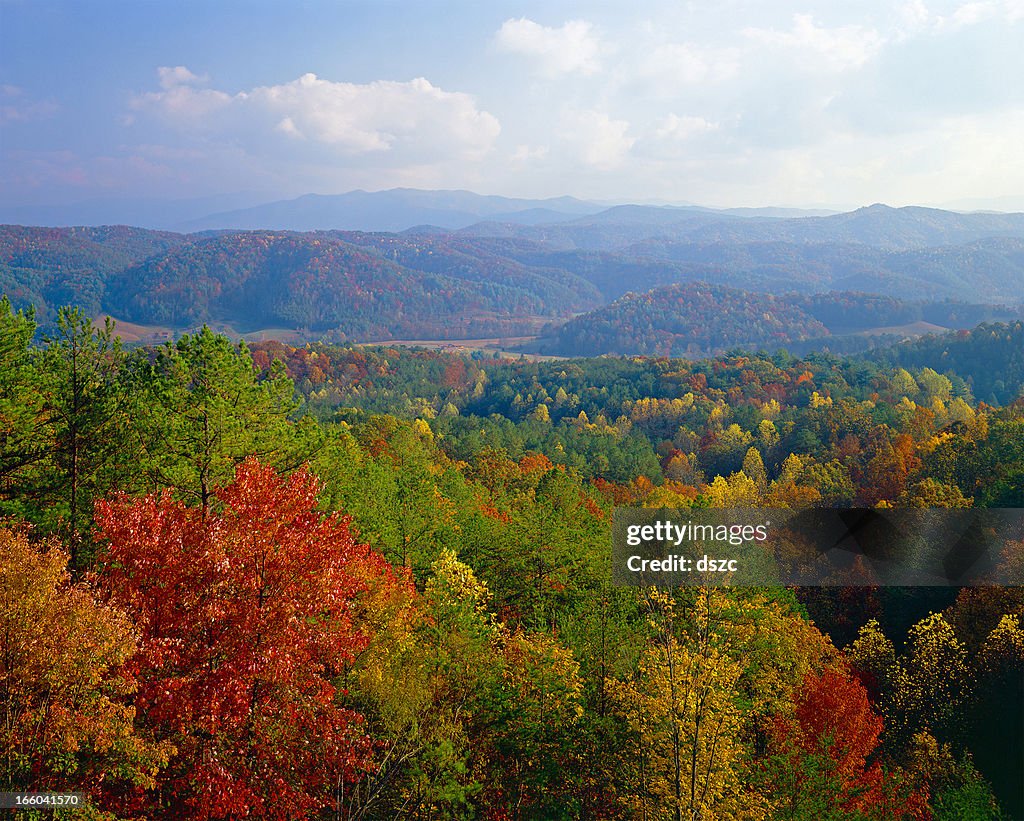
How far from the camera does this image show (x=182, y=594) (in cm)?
1374

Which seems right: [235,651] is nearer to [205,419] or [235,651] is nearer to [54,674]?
[54,674]

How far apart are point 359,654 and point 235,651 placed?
12.3 feet

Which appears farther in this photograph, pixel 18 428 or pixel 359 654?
pixel 18 428

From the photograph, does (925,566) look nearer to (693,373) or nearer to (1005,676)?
(1005,676)

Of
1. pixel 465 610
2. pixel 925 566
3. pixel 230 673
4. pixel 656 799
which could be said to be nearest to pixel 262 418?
pixel 465 610

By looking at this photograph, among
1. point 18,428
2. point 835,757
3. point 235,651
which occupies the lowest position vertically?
point 835,757

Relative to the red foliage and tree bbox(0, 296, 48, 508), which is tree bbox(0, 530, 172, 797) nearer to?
tree bbox(0, 296, 48, 508)

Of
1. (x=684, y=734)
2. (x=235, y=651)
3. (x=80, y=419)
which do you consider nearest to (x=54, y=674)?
(x=235, y=651)

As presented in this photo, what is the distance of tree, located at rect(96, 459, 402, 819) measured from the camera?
1304cm

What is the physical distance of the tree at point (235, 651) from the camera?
13039mm

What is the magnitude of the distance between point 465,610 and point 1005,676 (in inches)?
881

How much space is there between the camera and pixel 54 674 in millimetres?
10883

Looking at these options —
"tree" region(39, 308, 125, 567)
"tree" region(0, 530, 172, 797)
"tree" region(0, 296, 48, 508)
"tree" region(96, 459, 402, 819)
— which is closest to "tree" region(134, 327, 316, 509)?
"tree" region(39, 308, 125, 567)

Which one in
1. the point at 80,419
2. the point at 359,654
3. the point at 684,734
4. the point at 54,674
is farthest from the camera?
the point at 80,419
